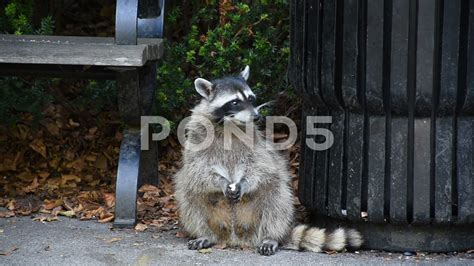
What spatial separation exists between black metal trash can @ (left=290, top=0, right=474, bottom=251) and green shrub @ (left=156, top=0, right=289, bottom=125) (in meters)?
1.21

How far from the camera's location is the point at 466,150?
14.2ft

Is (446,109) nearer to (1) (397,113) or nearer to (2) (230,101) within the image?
(1) (397,113)

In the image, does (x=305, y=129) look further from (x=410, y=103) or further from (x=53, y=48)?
(x=53, y=48)

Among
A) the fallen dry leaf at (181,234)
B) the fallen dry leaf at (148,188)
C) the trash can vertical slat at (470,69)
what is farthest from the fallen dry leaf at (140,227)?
the trash can vertical slat at (470,69)

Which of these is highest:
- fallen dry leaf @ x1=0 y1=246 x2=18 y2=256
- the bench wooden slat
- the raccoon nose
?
the bench wooden slat

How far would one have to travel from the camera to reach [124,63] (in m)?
4.50

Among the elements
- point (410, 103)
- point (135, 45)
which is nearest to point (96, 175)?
point (135, 45)

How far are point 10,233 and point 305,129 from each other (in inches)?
65.0

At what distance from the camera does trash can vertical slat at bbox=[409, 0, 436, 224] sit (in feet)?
13.7

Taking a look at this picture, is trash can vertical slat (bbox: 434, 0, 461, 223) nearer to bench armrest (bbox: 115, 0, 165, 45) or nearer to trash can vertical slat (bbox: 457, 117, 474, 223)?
trash can vertical slat (bbox: 457, 117, 474, 223)

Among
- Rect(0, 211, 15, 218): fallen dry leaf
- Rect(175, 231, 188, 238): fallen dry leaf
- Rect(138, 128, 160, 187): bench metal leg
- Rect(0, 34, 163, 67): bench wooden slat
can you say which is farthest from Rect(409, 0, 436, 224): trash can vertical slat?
Rect(0, 211, 15, 218): fallen dry leaf

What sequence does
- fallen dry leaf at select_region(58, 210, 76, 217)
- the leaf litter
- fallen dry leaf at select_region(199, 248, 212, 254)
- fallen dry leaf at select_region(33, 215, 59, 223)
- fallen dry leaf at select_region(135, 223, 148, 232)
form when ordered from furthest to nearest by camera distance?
1. the leaf litter
2. fallen dry leaf at select_region(58, 210, 76, 217)
3. fallen dry leaf at select_region(33, 215, 59, 223)
4. fallen dry leaf at select_region(135, 223, 148, 232)
5. fallen dry leaf at select_region(199, 248, 212, 254)

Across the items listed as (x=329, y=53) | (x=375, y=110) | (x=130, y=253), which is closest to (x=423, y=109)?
(x=375, y=110)

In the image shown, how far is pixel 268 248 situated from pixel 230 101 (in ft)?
2.57
